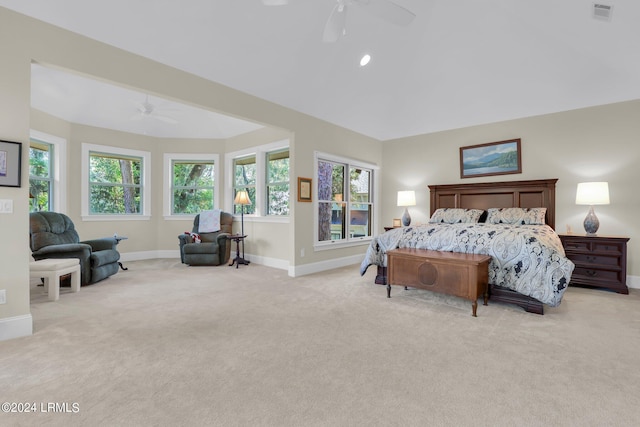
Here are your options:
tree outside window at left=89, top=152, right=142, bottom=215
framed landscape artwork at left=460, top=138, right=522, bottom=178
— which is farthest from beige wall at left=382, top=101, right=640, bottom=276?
tree outside window at left=89, top=152, right=142, bottom=215

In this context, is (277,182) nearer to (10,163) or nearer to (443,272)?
(443,272)

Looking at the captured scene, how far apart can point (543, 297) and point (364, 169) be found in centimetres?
395

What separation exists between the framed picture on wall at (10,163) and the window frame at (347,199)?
11.4 ft

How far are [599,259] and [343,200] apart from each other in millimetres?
3836

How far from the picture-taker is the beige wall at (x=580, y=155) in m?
4.15

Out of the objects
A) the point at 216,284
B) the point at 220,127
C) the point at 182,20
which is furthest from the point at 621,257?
the point at 220,127

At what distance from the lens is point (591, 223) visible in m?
4.11

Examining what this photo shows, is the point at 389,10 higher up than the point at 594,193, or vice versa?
the point at 389,10

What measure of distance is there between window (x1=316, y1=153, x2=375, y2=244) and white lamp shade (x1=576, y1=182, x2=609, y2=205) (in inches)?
134

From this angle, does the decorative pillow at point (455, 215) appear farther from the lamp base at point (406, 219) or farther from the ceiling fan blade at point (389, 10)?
the ceiling fan blade at point (389, 10)

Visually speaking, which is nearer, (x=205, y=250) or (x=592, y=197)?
(x=592, y=197)

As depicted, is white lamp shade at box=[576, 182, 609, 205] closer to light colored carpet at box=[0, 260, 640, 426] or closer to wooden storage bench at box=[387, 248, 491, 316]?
light colored carpet at box=[0, 260, 640, 426]

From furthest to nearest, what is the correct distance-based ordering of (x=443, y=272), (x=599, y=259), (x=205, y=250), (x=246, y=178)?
1. (x=246, y=178)
2. (x=205, y=250)
3. (x=599, y=259)
4. (x=443, y=272)

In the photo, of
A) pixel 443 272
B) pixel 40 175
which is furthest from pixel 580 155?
pixel 40 175
